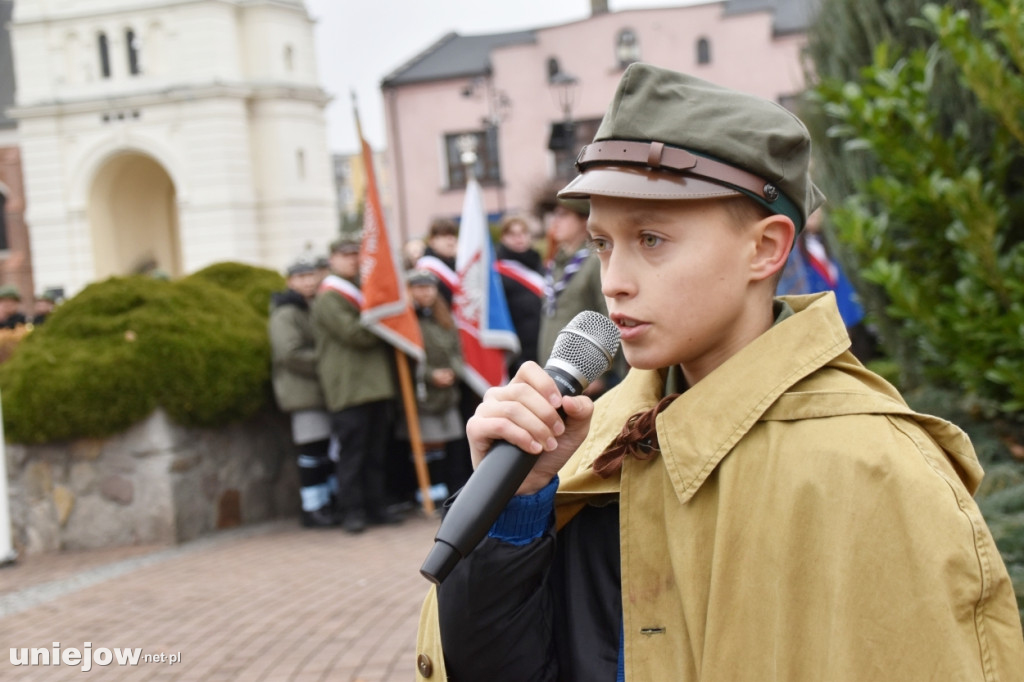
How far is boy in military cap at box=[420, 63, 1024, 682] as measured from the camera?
134 centimetres

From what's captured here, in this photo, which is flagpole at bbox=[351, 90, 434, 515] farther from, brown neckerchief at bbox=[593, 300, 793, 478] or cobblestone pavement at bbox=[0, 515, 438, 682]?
brown neckerchief at bbox=[593, 300, 793, 478]

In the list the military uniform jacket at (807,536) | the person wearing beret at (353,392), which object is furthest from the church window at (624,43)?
the military uniform jacket at (807,536)

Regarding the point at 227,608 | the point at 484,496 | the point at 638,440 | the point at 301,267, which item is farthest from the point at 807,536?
the point at 301,267

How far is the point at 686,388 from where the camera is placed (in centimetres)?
177

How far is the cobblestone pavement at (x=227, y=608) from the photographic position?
464cm

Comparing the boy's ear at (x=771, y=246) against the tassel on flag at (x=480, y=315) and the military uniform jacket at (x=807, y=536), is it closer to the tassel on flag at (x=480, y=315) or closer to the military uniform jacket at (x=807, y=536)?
the military uniform jacket at (x=807, y=536)

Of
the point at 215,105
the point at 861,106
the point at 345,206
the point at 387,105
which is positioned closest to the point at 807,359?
the point at 861,106

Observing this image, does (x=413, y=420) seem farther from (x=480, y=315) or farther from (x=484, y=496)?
(x=484, y=496)

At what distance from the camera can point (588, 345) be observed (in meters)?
1.72

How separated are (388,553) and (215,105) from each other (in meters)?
42.4

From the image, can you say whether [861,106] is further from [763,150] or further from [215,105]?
[215,105]

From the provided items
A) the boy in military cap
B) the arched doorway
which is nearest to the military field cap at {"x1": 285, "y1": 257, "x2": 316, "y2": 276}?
the boy in military cap

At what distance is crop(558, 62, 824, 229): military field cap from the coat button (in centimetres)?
81

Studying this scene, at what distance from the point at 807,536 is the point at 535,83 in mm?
38063
